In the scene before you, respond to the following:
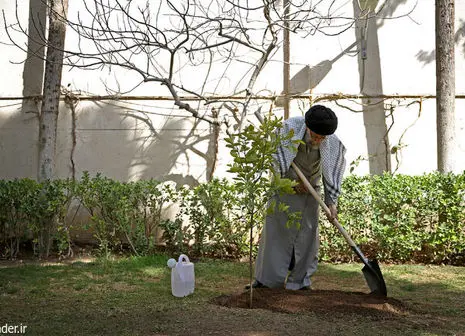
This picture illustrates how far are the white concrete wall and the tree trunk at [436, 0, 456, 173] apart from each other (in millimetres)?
859

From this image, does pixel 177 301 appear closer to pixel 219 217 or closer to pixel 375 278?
pixel 375 278

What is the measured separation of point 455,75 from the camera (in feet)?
28.9

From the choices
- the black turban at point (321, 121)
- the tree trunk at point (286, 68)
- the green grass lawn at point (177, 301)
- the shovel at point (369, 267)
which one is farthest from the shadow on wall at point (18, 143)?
the black turban at point (321, 121)

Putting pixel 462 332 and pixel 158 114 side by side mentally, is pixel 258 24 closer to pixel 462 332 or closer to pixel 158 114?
pixel 158 114

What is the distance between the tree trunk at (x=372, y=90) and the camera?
353 inches

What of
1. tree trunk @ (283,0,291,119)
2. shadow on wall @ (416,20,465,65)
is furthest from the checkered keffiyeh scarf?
shadow on wall @ (416,20,465,65)

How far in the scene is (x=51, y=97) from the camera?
332 inches

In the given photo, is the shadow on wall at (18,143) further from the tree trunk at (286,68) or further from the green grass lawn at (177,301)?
the tree trunk at (286,68)

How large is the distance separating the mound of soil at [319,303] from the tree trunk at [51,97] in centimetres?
422

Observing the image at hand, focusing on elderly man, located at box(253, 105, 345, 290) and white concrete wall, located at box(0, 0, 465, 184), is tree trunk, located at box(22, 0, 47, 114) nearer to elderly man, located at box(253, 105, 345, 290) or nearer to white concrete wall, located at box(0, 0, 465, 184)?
white concrete wall, located at box(0, 0, 465, 184)

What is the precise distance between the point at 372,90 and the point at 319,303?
5.00 meters

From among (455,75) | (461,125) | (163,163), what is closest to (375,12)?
(455,75)

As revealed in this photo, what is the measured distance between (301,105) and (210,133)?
4.75ft

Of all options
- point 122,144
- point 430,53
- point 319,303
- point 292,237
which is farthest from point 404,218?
point 122,144
